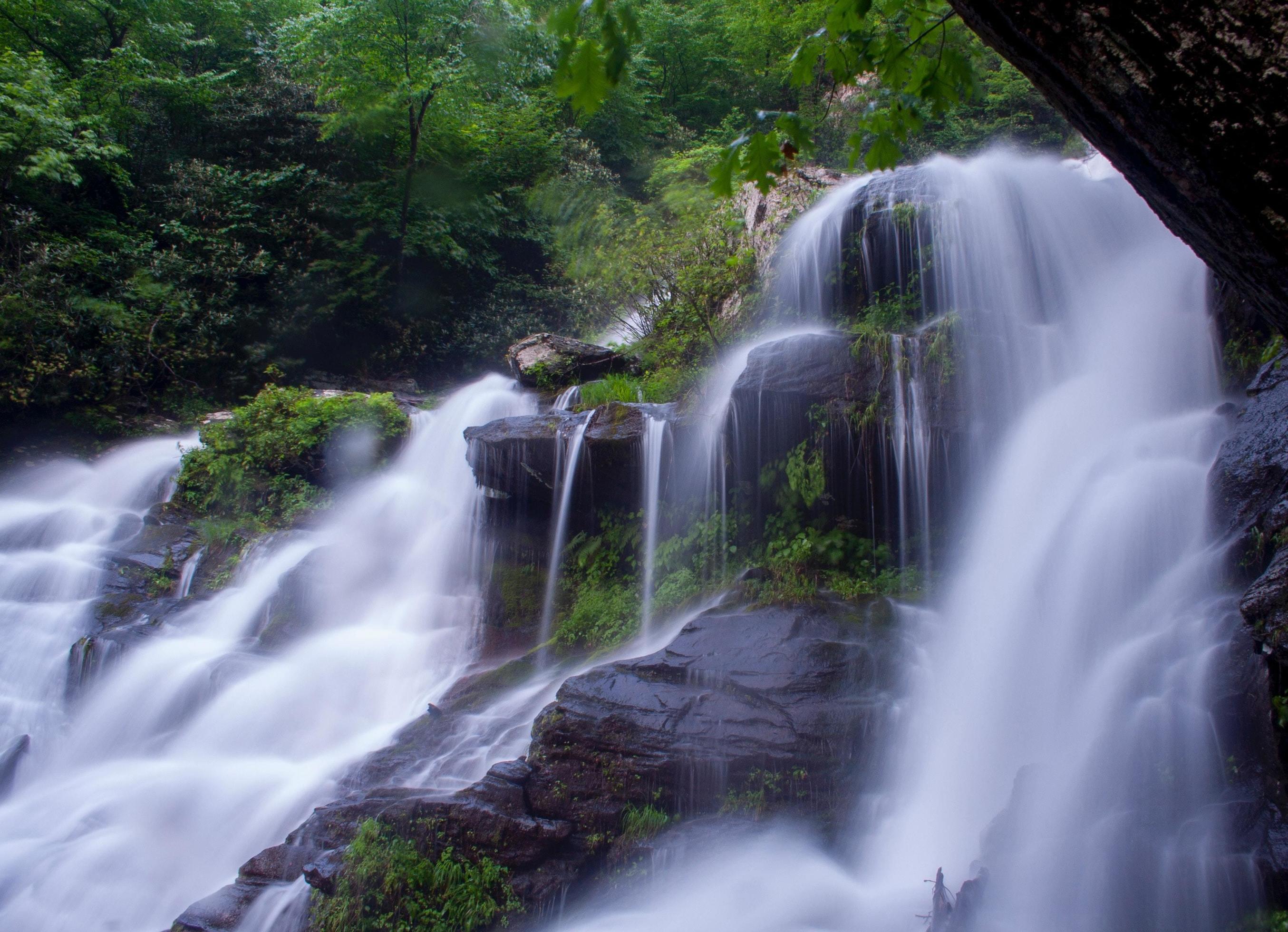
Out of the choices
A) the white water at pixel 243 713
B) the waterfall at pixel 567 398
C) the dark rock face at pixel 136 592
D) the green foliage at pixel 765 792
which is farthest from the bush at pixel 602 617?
the dark rock face at pixel 136 592

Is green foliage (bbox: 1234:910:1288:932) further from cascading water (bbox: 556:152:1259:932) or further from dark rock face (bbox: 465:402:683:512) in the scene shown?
dark rock face (bbox: 465:402:683:512)

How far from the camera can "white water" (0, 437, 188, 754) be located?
7.85m

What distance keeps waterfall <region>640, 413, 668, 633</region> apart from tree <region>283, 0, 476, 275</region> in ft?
31.9

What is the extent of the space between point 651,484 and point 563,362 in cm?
481

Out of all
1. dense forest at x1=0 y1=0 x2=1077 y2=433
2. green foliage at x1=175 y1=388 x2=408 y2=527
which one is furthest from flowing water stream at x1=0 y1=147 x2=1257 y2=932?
dense forest at x1=0 y1=0 x2=1077 y2=433

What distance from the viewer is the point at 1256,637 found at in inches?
153

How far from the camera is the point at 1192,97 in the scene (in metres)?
1.42

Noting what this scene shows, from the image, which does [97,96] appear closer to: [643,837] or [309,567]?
[309,567]

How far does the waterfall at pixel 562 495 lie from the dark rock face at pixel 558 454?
0.03 m

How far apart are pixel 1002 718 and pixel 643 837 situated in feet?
9.27

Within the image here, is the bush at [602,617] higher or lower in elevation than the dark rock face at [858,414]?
lower

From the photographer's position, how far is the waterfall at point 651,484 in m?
8.54

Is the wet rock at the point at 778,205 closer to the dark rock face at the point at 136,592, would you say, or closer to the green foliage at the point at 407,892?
the green foliage at the point at 407,892

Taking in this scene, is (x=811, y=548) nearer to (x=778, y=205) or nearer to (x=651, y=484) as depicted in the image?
(x=651, y=484)
